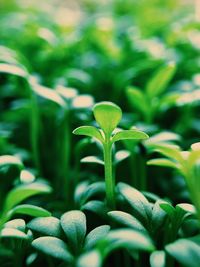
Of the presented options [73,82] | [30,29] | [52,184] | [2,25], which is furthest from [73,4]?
[52,184]

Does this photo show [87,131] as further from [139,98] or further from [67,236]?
[139,98]

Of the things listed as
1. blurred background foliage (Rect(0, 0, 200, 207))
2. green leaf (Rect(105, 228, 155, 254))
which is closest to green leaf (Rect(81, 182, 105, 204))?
blurred background foliage (Rect(0, 0, 200, 207))

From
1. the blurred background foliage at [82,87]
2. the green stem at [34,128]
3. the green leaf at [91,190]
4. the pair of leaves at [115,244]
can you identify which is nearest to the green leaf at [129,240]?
the pair of leaves at [115,244]

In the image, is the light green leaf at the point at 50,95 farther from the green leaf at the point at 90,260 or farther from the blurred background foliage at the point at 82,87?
the green leaf at the point at 90,260

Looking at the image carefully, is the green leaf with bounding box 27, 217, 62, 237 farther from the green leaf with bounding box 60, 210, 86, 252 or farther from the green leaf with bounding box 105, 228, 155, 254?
the green leaf with bounding box 105, 228, 155, 254

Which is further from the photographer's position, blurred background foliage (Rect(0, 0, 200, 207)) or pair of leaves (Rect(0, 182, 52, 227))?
blurred background foliage (Rect(0, 0, 200, 207))
